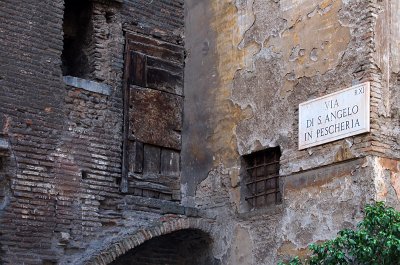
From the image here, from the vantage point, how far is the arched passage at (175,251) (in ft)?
35.8

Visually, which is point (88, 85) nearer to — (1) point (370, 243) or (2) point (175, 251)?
(2) point (175, 251)

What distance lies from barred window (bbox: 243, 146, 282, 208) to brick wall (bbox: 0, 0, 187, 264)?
1051 millimetres

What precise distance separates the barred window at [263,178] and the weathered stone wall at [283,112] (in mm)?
124

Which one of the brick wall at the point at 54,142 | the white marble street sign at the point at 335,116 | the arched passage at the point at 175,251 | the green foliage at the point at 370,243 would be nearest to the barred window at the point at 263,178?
the white marble street sign at the point at 335,116

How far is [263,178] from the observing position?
34.7ft

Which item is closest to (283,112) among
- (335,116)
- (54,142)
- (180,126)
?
(335,116)

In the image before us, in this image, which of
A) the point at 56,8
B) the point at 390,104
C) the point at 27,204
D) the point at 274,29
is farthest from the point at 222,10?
the point at 27,204

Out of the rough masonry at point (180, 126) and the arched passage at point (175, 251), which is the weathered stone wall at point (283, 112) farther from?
the arched passage at point (175, 251)

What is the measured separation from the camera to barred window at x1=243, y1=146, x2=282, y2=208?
1041cm

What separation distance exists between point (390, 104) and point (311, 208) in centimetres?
144

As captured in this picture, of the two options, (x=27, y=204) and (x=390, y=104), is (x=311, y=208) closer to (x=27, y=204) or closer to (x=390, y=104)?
(x=390, y=104)

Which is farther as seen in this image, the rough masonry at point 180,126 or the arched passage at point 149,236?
the arched passage at point 149,236

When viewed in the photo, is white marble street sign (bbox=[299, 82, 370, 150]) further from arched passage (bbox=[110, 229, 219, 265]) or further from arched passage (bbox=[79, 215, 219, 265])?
arched passage (bbox=[110, 229, 219, 265])

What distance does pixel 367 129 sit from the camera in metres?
9.12
